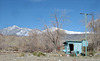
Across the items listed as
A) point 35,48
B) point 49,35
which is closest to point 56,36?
point 49,35

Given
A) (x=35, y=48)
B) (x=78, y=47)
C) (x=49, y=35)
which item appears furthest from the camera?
(x=49, y=35)

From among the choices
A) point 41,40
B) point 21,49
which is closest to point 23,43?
point 21,49

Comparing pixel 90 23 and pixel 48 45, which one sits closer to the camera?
pixel 48 45

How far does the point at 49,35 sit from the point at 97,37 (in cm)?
1074

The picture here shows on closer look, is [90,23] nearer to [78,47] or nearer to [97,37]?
[97,37]

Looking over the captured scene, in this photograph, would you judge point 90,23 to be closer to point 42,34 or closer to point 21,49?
→ point 42,34

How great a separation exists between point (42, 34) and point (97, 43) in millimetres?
12520

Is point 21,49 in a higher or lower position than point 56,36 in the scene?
lower

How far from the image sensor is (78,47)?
28531mm

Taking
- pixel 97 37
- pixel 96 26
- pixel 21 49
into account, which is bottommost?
A: pixel 21 49

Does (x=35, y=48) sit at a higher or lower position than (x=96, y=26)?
lower

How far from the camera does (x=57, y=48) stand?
38.2 metres

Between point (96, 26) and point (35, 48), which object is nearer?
point (35, 48)

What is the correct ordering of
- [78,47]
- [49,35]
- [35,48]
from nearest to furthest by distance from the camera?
1. [78,47]
2. [35,48]
3. [49,35]
